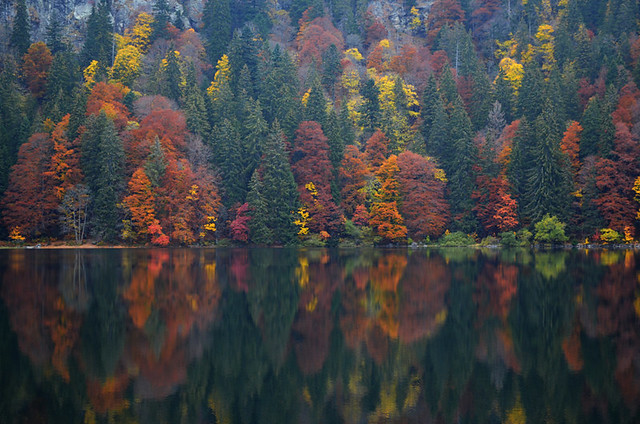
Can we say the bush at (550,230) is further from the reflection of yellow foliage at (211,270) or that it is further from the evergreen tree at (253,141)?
the reflection of yellow foliage at (211,270)

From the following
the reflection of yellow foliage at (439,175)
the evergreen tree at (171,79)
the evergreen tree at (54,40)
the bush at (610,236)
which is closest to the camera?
the bush at (610,236)

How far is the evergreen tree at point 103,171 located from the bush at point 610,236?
50.3 m

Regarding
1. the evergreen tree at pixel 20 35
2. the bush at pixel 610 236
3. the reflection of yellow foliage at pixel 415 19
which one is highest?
the reflection of yellow foliage at pixel 415 19

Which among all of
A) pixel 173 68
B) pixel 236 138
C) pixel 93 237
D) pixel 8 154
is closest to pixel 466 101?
pixel 236 138

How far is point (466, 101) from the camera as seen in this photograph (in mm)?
90562

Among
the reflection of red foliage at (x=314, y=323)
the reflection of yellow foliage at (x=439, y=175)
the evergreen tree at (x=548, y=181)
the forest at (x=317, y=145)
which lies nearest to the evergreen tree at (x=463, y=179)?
the forest at (x=317, y=145)

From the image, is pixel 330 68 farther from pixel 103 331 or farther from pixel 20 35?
pixel 103 331

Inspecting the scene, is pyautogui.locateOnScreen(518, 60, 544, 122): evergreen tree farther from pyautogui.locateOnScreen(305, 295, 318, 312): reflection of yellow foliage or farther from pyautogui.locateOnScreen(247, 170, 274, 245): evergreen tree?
pyautogui.locateOnScreen(305, 295, 318, 312): reflection of yellow foliage

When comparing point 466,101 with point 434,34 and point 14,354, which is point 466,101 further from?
point 14,354

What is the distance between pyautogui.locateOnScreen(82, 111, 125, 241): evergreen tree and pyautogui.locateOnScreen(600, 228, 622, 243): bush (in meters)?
50.3

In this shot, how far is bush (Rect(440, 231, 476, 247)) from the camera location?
7238 cm

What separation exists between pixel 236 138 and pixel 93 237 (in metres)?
20.0

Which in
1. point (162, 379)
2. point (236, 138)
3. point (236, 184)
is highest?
point (236, 138)

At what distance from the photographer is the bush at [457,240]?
→ 72375 millimetres
